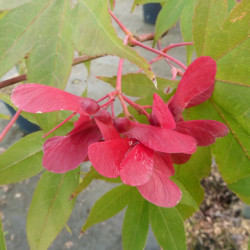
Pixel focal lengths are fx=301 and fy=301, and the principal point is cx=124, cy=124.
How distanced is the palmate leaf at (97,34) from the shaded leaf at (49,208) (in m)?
0.18

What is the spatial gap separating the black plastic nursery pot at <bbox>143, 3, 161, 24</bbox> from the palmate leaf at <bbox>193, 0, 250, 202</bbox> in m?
1.71

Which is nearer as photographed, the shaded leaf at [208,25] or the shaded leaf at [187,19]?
the shaded leaf at [208,25]

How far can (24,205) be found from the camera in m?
1.10

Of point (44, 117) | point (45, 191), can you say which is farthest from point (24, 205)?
point (44, 117)

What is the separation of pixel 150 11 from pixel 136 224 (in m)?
1.77

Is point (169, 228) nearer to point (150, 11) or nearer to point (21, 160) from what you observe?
point (21, 160)

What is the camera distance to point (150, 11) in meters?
1.93

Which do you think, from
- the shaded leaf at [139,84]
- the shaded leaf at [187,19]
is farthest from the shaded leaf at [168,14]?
the shaded leaf at [139,84]

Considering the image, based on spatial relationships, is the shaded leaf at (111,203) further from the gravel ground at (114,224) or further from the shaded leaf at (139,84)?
the gravel ground at (114,224)

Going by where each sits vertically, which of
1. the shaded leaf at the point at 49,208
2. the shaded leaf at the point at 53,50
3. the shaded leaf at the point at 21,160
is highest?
the shaded leaf at the point at 53,50

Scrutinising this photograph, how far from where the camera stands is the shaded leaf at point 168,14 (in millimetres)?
426

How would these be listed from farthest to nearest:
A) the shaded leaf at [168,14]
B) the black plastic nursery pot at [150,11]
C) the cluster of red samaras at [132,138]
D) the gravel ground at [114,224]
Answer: the black plastic nursery pot at [150,11], the gravel ground at [114,224], the shaded leaf at [168,14], the cluster of red samaras at [132,138]

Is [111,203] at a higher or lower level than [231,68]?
lower

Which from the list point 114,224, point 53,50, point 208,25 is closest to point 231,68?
point 208,25
